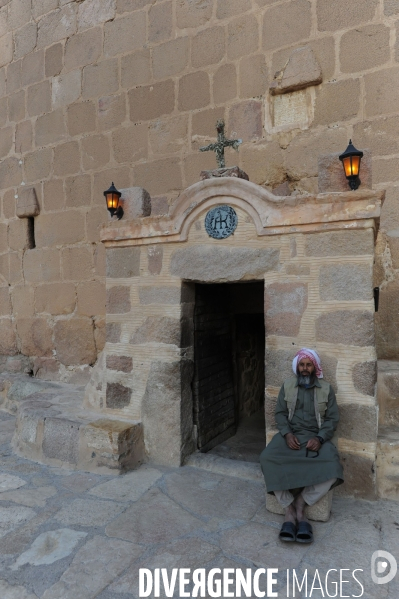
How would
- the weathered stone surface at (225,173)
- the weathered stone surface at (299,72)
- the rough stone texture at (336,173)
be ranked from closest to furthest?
the rough stone texture at (336,173) < the weathered stone surface at (225,173) < the weathered stone surface at (299,72)

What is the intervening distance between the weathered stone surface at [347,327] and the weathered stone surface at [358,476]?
809 mm

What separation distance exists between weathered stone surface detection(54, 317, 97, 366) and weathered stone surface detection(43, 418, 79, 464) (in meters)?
2.12

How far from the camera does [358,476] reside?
116 inches

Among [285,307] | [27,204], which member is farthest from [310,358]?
[27,204]

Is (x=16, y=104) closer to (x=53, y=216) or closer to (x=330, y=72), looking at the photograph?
(x=53, y=216)

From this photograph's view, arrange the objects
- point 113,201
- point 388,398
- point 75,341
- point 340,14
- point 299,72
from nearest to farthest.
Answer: point 388,398, point 113,201, point 340,14, point 299,72, point 75,341

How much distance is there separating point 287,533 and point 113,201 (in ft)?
9.68

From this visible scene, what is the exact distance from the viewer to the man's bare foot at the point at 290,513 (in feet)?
8.64

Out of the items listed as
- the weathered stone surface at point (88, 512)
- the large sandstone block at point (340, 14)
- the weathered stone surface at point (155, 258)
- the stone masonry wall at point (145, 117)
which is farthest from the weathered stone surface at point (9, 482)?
the large sandstone block at point (340, 14)

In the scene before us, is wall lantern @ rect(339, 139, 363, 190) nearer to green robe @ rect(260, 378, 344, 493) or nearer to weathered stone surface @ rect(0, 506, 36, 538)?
green robe @ rect(260, 378, 344, 493)

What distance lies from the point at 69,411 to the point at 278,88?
419 centimetres

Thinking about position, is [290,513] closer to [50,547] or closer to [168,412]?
[168,412]

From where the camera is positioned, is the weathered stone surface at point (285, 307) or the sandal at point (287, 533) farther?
the weathered stone surface at point (285, 307)

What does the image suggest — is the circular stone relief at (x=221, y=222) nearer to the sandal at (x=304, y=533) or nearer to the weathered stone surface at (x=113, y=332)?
the weathered stone surface at (x=113, y=332)
